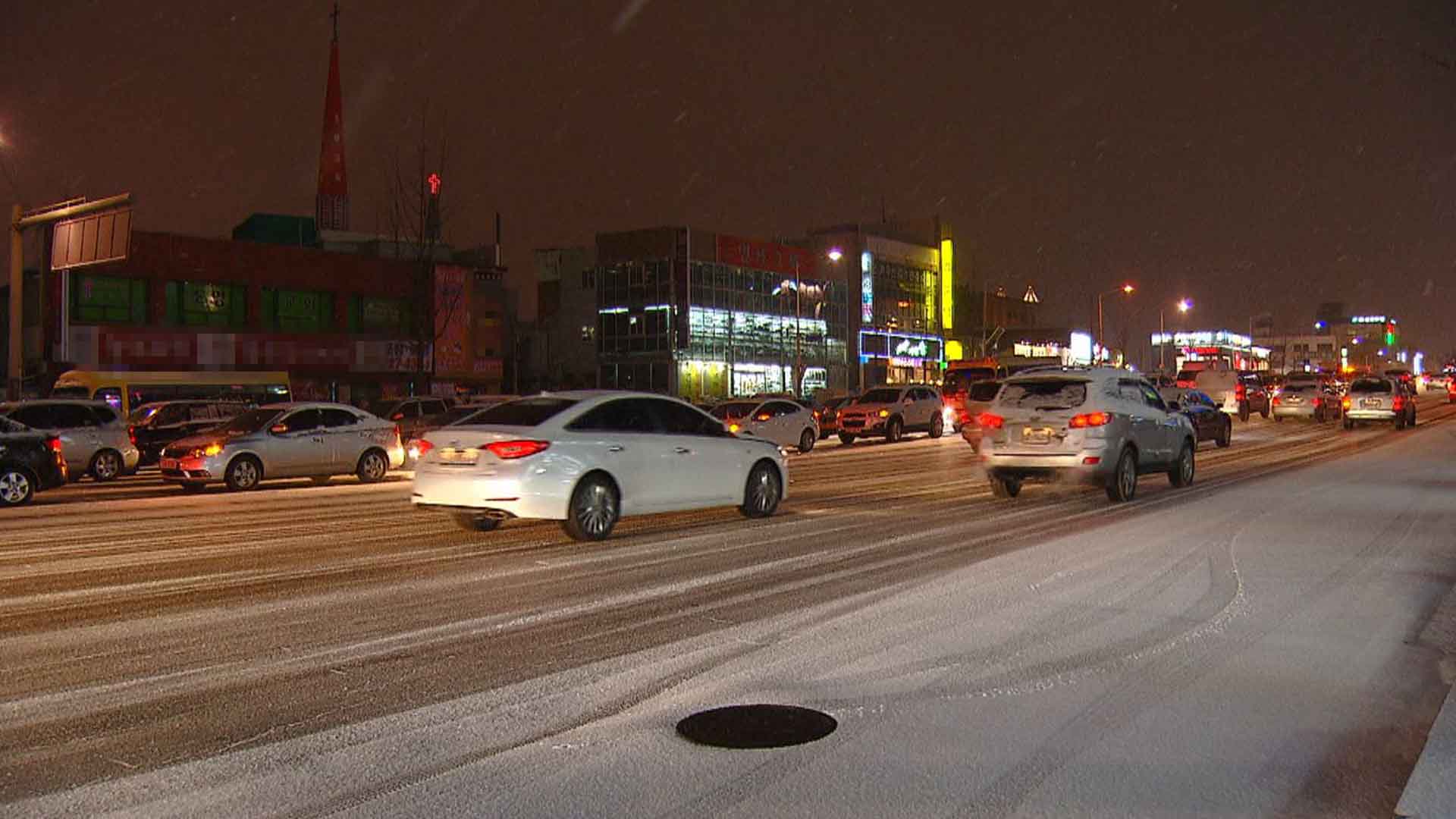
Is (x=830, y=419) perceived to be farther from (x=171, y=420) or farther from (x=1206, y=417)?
(x=171, y=420)

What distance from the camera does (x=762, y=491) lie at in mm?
14562

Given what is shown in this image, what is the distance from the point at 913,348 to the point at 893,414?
64849mm

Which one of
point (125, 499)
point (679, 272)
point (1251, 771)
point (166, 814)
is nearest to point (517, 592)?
point (166, 814)

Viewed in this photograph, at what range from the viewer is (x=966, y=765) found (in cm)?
497

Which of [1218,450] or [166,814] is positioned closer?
[166,814]

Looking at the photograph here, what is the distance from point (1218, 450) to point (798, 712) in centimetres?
2577

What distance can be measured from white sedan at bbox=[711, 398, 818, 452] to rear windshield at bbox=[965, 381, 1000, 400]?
5.01m

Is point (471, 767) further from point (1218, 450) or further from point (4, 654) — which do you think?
point (1218, 450)

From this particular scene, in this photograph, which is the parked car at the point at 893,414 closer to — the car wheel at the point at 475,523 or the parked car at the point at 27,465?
the parked car at the point at 27,465

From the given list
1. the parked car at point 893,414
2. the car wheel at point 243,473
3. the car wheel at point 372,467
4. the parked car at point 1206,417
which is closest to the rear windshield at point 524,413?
the car wheel at point 243,473

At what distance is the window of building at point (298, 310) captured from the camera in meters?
56.2

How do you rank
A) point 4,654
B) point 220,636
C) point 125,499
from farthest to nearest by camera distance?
1. point 125,499
2. point 220,636
3. point 4,654

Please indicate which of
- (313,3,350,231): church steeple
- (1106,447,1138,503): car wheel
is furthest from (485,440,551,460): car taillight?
(313,3,350,231): church steeple

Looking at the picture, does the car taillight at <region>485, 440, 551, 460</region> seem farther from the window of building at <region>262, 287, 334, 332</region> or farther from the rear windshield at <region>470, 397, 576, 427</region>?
the window of building at <region>262, 287, 334, 332</region>
